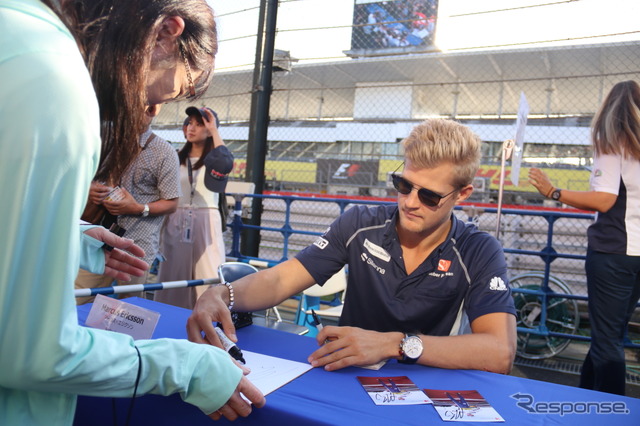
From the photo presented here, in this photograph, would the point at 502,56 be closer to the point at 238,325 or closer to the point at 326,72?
the point at 326,72

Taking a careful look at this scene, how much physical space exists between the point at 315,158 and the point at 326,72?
11.3 feet

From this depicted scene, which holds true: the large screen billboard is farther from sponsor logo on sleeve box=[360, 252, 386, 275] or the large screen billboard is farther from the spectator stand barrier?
sponsor logo on sleeve box=[360, 252, 386, 275]

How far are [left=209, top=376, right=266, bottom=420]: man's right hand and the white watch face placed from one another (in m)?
0.51

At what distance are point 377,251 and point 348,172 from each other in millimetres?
12995

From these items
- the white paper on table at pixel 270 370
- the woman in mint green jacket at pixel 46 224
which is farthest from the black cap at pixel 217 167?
the woman in mint green jacket at pixel 46 224

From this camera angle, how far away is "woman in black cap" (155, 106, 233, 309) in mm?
3604

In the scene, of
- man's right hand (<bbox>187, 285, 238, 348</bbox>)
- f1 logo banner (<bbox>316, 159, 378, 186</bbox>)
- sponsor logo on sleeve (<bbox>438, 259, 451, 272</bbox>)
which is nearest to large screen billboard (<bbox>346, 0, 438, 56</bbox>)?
sponsor logo on sleeve (<bbox>438, 259, 451, 272</bbox>)

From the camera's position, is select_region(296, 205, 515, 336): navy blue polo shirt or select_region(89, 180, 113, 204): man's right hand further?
select_region(89, 180, 113, 204): man's right hand

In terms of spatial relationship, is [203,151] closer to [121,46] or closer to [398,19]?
→ [121,46]

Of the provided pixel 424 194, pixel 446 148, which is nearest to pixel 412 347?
pixel 424 194

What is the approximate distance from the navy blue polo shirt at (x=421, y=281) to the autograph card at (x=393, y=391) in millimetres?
503

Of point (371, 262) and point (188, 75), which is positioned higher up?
point (188, 75)

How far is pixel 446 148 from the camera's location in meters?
1.82

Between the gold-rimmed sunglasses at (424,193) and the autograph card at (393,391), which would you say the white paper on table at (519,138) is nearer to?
the gold-rimmed sunglasses at (424,193)
